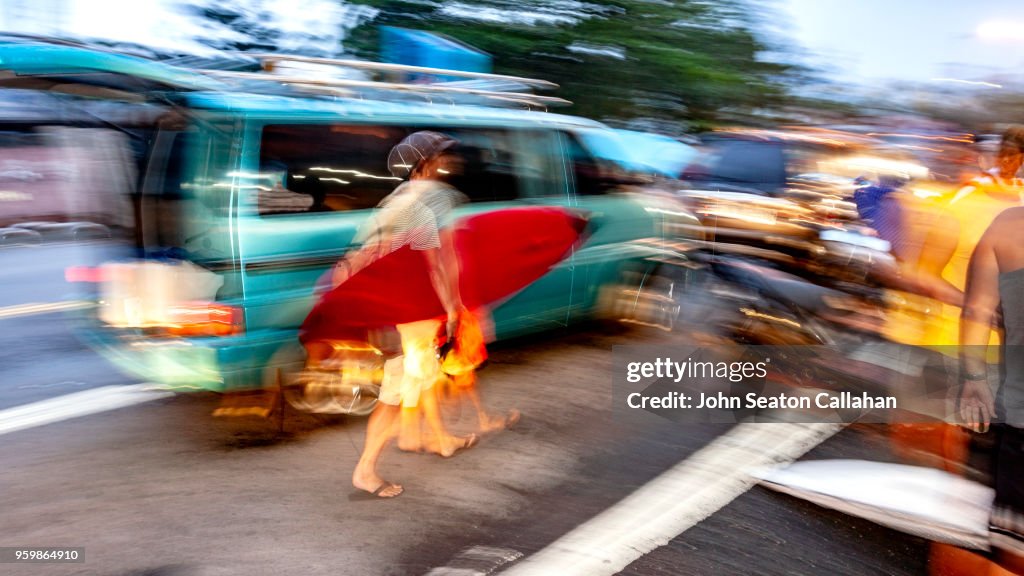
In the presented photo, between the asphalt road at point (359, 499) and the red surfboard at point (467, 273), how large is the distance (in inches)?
27.1

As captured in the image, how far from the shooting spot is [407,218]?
369 centimetres

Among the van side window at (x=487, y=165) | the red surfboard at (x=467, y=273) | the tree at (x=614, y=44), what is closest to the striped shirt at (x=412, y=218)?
the red surfboard at (x=467, y=273)

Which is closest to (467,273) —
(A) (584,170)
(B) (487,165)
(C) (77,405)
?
(B) (487,165)

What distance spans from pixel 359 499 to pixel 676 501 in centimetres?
145

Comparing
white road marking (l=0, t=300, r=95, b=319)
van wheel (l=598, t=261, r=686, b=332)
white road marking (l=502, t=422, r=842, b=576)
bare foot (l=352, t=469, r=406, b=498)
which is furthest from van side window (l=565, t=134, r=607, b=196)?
white road marking (l=0, t=300, r=95, b=319)

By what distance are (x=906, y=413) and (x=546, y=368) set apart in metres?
2.28

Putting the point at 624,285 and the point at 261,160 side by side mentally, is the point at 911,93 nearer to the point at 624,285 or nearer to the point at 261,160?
the point at 624,285

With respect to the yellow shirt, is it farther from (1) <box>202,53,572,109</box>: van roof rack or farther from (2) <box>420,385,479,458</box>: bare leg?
(1) <box>202,53,572,109</box>: van roof rack

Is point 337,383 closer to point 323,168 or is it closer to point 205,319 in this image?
point 205,319

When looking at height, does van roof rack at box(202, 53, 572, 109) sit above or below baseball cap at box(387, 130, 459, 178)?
above

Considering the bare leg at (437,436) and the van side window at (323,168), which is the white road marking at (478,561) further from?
the van side window at (323,168)

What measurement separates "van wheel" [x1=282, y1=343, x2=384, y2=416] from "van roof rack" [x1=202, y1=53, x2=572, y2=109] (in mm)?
1422

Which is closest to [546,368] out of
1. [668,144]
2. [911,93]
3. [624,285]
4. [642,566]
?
[624,285]

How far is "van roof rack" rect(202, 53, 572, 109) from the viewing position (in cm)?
436
